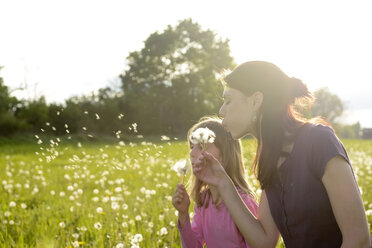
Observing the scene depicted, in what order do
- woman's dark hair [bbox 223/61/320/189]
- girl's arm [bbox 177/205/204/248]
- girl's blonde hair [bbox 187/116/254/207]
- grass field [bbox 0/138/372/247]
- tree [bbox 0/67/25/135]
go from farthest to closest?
tree [bbox 0/67/25/135], grass field [bbox 0/138/372/247], girl's blonde hair [bbox 187/116/254/207], girl's arm [bbox 177/205/204/248], woman's dark hair [bbox 223/61/320/189]

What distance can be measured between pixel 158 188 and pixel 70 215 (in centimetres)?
247

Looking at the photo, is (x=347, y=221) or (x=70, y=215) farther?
(x=70, y=215)

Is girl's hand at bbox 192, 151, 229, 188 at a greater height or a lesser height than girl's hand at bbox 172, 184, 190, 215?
greater

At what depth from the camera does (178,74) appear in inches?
1366

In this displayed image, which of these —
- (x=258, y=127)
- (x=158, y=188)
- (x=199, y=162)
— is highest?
(x=258, y=127)

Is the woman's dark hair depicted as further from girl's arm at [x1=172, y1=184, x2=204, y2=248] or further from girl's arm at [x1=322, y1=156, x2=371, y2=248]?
girl's arm at [x1=172, y1=184, x2=204, y2=248]

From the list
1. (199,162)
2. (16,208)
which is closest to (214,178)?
(199,162)

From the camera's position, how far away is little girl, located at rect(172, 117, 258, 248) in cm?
288

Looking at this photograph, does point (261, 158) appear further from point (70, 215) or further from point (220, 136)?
Answer: point (70, 215)

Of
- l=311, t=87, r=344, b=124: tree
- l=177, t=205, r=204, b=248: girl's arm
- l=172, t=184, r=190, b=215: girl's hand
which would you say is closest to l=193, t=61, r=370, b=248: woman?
l=172, t=184, r=190, b=215: girl's hand

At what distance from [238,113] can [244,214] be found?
1.82 feet

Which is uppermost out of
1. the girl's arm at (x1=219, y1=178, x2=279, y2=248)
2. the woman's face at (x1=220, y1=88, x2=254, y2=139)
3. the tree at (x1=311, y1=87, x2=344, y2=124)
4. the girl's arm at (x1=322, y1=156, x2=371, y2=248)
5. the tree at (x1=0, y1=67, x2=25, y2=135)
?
the woman's face at (x1=220, y1=88, x2=254, y2=139)

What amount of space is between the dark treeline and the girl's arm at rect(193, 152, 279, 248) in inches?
783

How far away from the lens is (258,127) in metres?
2.25
